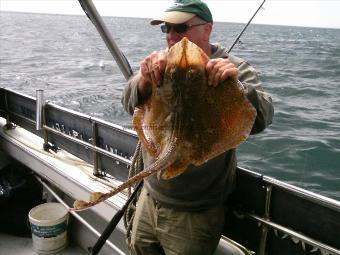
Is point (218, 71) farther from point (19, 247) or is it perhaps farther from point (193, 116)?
point (19, 247)

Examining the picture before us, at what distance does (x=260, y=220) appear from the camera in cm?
277

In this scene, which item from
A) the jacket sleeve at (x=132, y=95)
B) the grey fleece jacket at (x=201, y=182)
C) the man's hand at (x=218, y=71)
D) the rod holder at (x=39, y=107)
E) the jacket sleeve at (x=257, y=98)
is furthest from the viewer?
the rod holder at (x=39, y=107)

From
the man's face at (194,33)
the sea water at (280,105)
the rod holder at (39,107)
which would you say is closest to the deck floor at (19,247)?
the rod holder at (39,107)

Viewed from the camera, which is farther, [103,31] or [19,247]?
[19,247]

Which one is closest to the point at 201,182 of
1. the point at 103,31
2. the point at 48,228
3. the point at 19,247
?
the point at 103,31

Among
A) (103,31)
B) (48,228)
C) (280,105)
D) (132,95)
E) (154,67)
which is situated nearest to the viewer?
(154,67)

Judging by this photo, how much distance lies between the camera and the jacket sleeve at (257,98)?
6.97 feet

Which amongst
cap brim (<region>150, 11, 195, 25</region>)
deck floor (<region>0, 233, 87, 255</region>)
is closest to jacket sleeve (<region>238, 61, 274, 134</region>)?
cap brim (<region>150, 11, 195, 25</region>)

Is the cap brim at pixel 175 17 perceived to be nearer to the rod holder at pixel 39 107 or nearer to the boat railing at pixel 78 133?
the boat railing at pixel 78 133

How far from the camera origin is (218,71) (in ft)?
5.94

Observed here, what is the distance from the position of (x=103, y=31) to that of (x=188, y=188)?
1333 mm

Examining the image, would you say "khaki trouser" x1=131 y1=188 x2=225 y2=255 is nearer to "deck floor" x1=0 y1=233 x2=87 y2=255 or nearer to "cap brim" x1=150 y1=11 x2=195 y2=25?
"cap brim" x1=150 y1=11 x2=195 y2=25

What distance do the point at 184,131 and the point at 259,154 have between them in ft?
25.9

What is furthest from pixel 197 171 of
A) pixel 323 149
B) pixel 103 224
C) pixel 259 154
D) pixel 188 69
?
pixel 323 149
